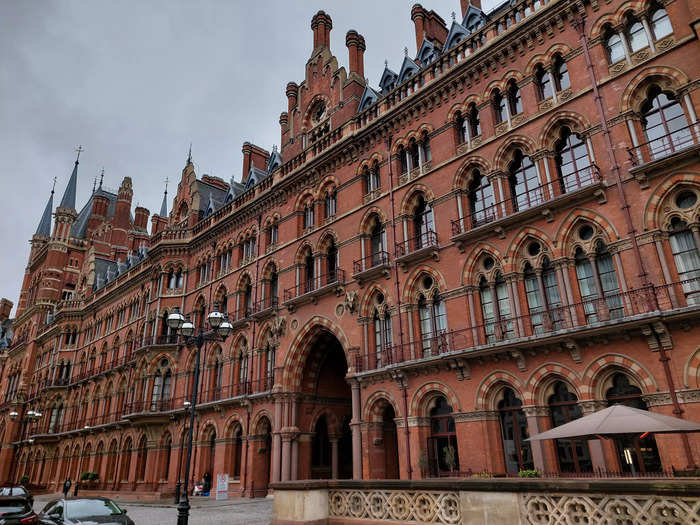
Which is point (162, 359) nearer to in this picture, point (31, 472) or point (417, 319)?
point (417, 319)

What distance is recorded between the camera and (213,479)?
3075 cm

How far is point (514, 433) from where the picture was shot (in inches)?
695

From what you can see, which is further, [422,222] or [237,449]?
[237,449]

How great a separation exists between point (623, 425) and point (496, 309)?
29.4ft

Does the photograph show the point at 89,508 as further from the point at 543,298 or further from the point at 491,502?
the point at 543,298

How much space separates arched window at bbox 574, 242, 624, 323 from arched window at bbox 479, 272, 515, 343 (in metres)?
2.77

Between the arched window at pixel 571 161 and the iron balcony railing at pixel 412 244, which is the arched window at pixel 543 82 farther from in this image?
the iron balcony railing at pixel 412 244

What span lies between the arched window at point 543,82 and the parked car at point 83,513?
19755 millimetres

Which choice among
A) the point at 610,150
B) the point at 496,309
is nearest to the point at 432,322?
the point at 496,309

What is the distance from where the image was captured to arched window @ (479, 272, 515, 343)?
60.9 feet

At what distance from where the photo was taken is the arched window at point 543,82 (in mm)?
19608

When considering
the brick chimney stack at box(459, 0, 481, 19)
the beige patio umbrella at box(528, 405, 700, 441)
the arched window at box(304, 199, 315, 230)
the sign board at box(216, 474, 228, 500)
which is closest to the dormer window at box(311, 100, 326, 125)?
the arched window at box(304, 199, 315, 230)

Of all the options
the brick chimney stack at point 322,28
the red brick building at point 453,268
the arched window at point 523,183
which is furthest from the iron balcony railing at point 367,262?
the brick chimney stack at point 322,28

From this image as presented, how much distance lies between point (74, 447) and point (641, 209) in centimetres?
5066
